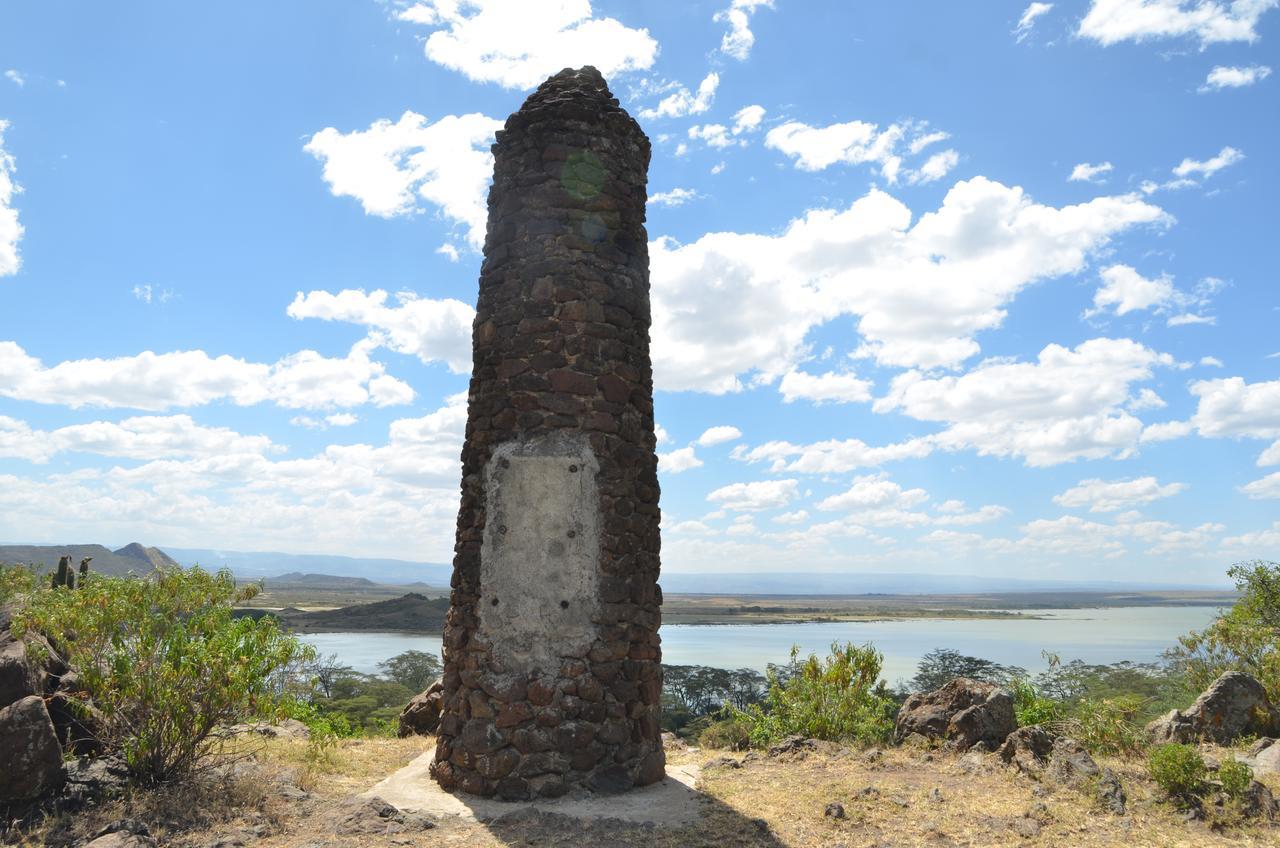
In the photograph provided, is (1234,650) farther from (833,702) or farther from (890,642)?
(890,642)

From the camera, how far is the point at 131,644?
648cm

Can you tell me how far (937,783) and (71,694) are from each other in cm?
715

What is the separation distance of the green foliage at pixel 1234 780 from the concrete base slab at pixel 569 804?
3797mm

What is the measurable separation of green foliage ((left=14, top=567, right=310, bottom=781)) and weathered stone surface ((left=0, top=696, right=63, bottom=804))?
52 centimetres

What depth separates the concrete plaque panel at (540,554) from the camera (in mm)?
6648

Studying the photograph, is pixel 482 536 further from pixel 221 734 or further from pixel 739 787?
pixel 739 787

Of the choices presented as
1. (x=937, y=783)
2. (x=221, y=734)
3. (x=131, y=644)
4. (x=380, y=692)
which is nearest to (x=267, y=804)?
(x=221, y=734)

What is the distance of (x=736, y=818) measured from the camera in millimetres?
6020

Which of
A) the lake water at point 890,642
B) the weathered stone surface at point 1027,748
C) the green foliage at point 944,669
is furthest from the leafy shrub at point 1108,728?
the lake water at point 890,642

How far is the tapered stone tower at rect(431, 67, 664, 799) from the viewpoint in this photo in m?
6.57

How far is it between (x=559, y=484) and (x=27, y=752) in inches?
162

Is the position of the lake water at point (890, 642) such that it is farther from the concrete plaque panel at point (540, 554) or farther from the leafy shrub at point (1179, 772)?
the concrete plaque panel at point (540, 554)

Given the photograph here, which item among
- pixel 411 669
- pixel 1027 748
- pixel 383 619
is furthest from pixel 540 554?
pixel 383 619

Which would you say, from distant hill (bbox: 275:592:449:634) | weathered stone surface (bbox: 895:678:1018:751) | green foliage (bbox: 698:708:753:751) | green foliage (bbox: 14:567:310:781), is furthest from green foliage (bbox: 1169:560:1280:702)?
distant hill (bbox: 275:592:449:634)
